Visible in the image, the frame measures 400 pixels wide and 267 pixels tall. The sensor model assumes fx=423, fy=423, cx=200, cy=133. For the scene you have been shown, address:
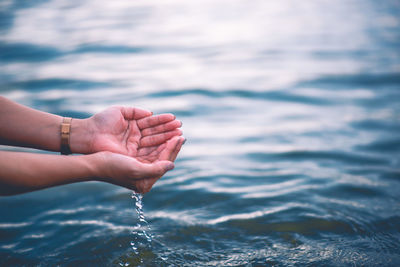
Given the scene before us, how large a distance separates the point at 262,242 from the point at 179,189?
1162 mm

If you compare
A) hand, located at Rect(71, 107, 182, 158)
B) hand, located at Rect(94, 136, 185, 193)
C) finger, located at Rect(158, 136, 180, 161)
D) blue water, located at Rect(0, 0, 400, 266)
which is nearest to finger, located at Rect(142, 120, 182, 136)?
hand, located at Rect(71, 107, 182, 158)

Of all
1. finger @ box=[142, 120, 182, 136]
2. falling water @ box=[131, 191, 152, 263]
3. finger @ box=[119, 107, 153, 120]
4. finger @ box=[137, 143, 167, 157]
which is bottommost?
falling water @ box=[131, 191, 152, 263]

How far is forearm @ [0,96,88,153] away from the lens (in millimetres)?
3160

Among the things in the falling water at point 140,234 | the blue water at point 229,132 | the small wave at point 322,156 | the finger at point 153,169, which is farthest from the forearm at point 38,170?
the small wave at point 322,156

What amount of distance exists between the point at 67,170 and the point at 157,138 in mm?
813

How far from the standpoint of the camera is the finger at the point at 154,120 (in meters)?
3.31

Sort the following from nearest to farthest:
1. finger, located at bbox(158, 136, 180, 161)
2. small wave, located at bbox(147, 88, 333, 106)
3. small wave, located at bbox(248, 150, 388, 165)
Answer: finger, located at bbox(158, 136, 180, 161) < small wave, located at bbox(248, 150, 388, 165) < small wave, located at bbox(147, 88, 333, 106)

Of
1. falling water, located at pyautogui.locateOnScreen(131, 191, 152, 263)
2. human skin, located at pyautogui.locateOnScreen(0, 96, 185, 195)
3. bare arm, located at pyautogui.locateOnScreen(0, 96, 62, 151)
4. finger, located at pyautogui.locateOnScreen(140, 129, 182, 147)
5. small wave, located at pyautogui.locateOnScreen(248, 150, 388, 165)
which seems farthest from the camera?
small wave, located at pyautogui.locateOnScreen(248, 150, 388, 165)

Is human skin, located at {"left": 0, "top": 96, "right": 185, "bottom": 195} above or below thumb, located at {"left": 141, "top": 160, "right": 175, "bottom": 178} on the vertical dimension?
above

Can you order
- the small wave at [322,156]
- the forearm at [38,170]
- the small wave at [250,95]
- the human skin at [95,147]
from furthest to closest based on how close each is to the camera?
the small wave at [250,95], the small wave at [322,156], the human skin at [95,147], the forearm at [38,170]

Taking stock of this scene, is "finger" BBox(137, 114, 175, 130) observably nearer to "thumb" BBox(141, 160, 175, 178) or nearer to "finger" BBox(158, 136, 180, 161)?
"finger" BBox(158, 136, 180, 161)

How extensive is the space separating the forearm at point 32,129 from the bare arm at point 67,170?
487 mm

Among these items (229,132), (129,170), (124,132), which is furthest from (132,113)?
(229,132)

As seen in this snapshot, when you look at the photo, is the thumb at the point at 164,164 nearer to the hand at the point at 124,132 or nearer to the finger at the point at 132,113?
the hand at the point at 124,132
